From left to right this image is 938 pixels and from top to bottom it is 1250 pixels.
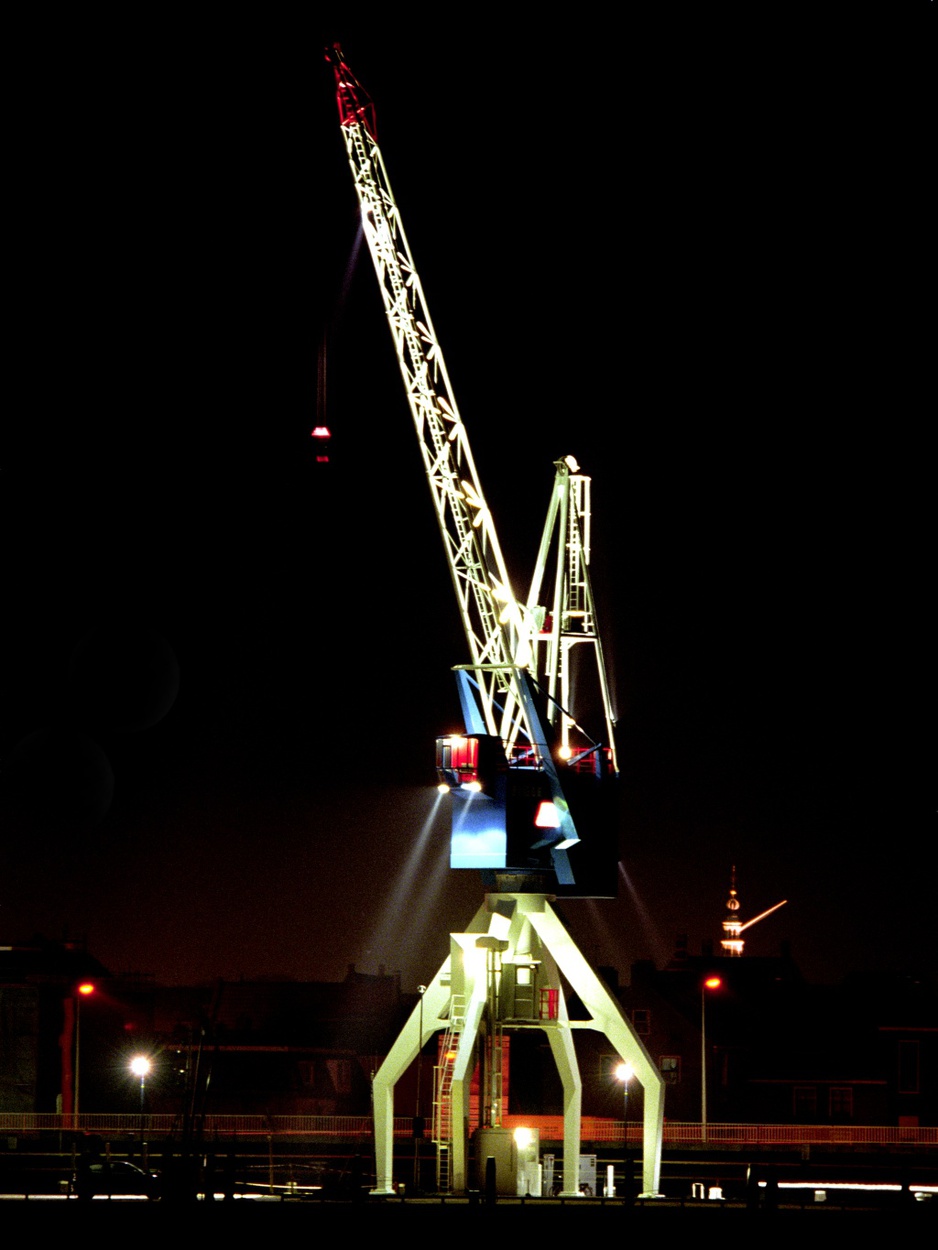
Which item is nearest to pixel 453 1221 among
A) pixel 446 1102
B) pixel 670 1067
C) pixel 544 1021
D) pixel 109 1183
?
pixel 109 1183

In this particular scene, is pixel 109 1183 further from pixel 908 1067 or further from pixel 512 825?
pixel 908 1067

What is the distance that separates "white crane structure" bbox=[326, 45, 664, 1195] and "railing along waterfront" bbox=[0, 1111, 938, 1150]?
560 inches

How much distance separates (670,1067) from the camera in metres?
75.2

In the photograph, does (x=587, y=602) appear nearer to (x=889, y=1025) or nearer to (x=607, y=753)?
(x=607, y=753)

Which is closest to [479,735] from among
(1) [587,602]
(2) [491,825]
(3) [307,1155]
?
(2) [491,825]

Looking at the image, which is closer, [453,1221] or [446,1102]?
[453,1221]

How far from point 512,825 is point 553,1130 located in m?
25.8

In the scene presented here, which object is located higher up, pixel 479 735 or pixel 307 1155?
pixel 479 735

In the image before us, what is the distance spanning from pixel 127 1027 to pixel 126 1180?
41253mm

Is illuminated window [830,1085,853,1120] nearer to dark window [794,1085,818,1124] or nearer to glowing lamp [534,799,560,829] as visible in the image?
dark window [794,1085,818,1124]

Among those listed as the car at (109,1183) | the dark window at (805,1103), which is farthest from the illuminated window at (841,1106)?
the car at (109,1183)

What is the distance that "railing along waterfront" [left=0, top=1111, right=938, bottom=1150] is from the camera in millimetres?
60531

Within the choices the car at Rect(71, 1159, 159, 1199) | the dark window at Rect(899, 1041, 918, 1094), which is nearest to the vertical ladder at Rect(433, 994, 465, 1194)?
the car at Rect(71, 1159, 159, 1199)

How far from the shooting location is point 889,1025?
249ft
